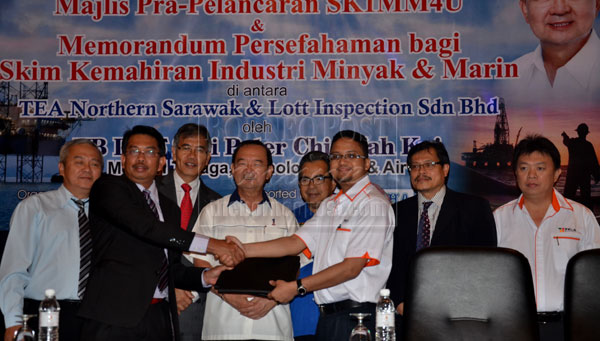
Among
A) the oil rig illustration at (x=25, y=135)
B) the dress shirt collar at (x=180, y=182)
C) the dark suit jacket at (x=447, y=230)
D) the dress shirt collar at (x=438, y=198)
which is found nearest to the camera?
the dark suit jacket at (x=447, y=230)

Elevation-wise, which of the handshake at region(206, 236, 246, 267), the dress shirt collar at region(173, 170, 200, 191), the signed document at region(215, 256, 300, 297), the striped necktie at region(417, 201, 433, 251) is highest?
the dress shirt collar at region(173, 170, 200, 191)

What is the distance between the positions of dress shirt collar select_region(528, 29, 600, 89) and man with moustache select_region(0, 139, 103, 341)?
309cm

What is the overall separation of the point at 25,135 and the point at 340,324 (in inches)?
107

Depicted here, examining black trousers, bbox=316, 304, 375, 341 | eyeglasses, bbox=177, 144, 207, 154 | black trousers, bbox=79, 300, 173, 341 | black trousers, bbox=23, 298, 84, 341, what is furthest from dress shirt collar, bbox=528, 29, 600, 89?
black trousers, bbox=23, 298, 84, 341

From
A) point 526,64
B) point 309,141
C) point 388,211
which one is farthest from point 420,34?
point 388,211

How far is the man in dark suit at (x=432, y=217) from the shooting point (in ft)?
12.4

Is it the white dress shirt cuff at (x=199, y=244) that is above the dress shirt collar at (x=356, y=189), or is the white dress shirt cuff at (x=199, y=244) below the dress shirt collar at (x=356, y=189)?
below

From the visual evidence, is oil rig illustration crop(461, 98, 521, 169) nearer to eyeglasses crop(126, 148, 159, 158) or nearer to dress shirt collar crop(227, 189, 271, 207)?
dress shirt collar crop(227, 189, 271, 207)

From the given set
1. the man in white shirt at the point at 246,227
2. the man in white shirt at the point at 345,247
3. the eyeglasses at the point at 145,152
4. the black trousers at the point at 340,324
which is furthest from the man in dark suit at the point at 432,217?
the eyeglasses at the point at 145,152

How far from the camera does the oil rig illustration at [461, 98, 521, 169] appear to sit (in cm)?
443

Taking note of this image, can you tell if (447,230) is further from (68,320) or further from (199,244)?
(68,320)

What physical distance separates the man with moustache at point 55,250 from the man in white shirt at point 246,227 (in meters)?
0.72

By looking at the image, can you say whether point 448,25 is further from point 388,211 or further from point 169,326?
point 169,326

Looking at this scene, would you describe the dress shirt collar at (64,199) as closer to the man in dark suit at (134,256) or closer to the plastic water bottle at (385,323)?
the man in dark suit at (134,256)
